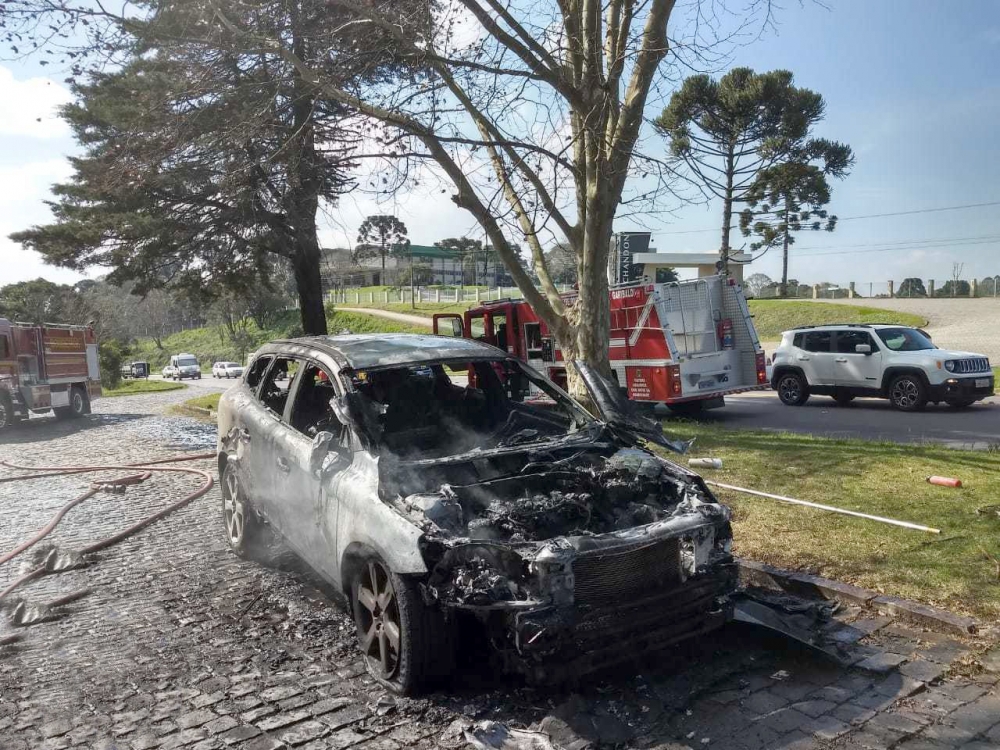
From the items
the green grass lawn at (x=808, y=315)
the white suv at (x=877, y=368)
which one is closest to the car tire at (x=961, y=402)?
the white suv at (x=877, y=368)

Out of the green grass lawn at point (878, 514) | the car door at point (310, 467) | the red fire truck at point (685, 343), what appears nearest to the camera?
the car door at point (310, 467)

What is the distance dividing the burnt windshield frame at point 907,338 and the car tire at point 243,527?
13.5 meters

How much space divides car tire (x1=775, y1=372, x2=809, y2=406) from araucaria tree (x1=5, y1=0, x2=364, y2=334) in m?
10.6

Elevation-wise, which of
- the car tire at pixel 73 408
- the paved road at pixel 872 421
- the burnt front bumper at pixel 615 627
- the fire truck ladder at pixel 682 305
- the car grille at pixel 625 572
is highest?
the fire truck ladder at pixel 682 305

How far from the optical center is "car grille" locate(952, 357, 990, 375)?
1455cm

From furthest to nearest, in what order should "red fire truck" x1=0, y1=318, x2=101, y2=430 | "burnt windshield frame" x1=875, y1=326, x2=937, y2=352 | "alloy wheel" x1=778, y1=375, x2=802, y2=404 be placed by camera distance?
"red fire truck" x1=0, y1=318, x2=101, y2=430, "alloy wheel" x1=778, y1=375, x2=802, y2=404, "burnt windshield frame" x1=875, y1=326, x2=937, y2=352

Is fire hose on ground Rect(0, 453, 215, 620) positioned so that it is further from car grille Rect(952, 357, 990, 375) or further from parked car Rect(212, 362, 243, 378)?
parked car Rect(212, 362, 243, 378)

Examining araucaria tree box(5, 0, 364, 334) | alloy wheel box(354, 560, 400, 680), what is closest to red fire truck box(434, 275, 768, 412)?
araucaria tree box(5, 0, 364, 334)

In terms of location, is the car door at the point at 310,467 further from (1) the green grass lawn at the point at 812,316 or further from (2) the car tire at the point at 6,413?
(1) the green grass lawn at the point at 812,316

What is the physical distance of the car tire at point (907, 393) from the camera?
583 inches

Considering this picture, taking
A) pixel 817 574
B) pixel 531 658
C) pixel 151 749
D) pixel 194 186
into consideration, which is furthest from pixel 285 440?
pixel 194 186

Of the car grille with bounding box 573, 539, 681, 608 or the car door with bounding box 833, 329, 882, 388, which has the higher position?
the car door with bounding box 833, 329, 882, 388

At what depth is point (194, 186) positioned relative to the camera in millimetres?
16344

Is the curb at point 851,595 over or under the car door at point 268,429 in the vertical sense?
under
